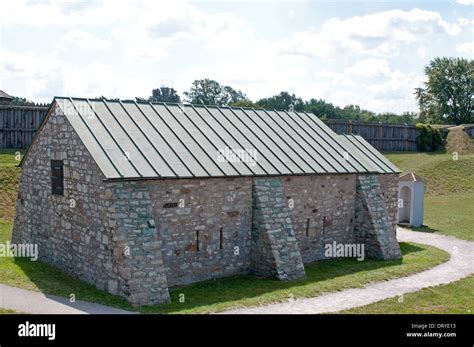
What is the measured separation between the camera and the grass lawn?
14.1 metres

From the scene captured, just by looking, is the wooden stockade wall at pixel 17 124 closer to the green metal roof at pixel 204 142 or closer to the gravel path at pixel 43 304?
the green metal roof at pixel 204 142

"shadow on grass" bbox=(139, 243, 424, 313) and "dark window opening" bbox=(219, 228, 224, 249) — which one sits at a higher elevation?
"dark window opening" bbox=(219, 228, 224, 249)

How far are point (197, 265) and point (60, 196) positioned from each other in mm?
4827

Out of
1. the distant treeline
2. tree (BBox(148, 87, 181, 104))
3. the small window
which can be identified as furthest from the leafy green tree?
the small window

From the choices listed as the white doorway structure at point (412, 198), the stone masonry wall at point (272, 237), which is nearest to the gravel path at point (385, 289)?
the stone masonry wall at point (272, 237)

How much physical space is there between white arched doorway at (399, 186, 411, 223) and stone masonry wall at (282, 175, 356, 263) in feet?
30.8

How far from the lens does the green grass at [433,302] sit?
14180 mm

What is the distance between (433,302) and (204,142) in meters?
8.63

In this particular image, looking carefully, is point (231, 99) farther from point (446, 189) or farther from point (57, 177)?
point (57, 177)

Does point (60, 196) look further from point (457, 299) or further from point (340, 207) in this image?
point (457, 299)

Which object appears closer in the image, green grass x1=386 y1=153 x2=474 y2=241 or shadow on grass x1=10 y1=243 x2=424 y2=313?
shadow on grass x1=10 y1=243 x2=424 y2=313

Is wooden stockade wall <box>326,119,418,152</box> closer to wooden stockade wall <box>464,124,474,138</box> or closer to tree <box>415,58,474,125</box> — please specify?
wooden stockade wall <box>464,124,474,138</box>

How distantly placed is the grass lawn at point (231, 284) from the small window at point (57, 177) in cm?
255
